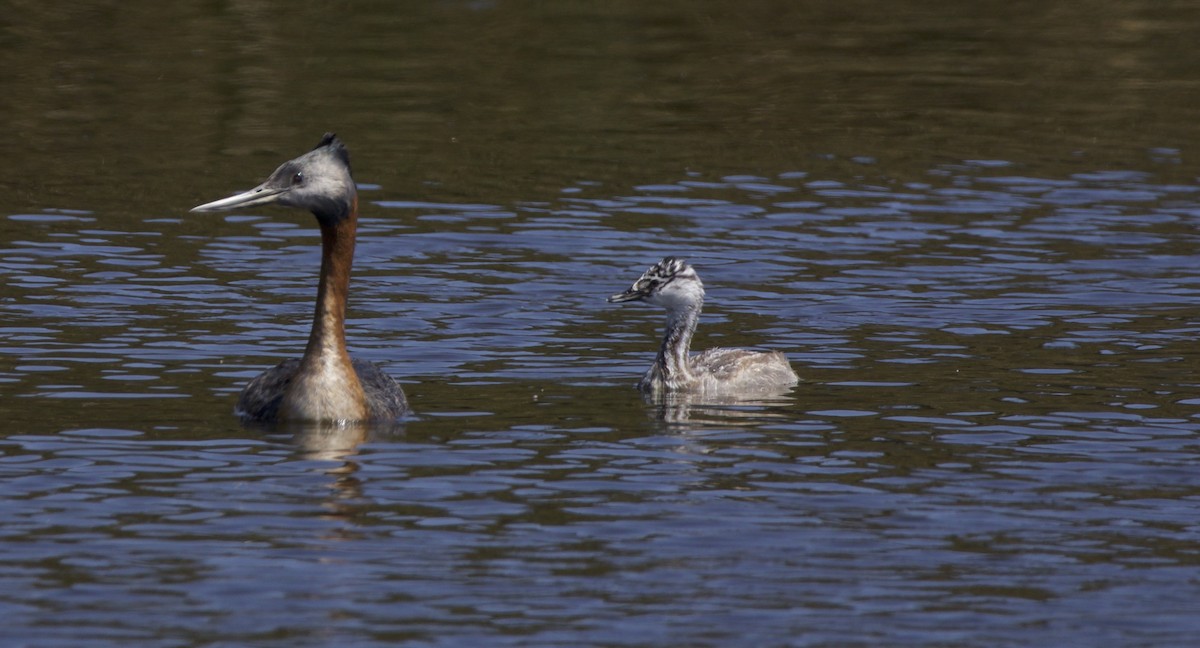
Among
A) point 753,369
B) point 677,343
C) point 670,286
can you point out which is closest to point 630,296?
point 670,286

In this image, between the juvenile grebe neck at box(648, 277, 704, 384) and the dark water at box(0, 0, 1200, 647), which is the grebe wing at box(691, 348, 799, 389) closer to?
the juvenile grebe neck at box(648, 277, 704, 384)

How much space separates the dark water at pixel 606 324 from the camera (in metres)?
10.2

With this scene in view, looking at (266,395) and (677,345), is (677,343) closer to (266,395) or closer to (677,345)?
(677,345)

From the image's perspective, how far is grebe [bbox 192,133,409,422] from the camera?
13953 millimetres

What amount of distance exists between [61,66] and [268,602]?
22007mm

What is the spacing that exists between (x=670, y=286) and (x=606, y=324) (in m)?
1.90

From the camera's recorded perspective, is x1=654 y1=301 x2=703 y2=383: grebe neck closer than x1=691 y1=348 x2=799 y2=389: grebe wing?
No

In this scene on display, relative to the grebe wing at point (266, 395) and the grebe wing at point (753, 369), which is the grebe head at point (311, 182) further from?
the grebe wing at point (753, 369)

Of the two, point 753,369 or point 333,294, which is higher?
point 333,294

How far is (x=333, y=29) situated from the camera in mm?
33594

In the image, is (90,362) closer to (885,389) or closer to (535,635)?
(885,389)

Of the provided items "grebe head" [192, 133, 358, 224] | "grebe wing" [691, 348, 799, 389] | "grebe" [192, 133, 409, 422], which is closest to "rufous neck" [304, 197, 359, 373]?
"grebe" [192, 133, 409, 422]

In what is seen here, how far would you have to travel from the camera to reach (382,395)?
46.9ft

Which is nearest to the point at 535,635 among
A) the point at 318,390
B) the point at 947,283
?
the point at 318,390
